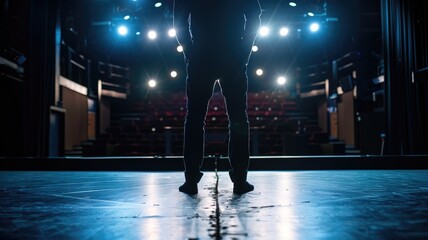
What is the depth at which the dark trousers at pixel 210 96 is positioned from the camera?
70.3 inches

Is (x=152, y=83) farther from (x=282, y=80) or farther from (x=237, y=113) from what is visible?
(x=237, y=113)

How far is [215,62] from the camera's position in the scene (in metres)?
1.79

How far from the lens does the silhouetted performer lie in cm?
179

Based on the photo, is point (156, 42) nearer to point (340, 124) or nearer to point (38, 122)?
point (340, 124)

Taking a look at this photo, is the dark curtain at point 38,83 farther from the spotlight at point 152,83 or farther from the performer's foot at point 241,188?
the spotlight at point 152,83

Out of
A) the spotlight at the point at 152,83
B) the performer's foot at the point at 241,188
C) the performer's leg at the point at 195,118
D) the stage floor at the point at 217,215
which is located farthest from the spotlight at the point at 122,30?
the performer's foot at the point at 241,188

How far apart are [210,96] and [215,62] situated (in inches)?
6.7

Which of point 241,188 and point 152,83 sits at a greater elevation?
point 152,83

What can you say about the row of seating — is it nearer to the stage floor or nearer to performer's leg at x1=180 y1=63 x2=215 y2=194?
performer's leg at x1=180 y1=63 x2=215 y2=194

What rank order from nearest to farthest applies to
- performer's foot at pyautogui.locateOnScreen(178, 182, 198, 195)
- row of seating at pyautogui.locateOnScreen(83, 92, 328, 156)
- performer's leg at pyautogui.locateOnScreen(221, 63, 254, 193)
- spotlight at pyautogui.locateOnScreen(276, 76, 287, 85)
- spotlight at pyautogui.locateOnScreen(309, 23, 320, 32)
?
1. performer's foot at pyautogui.locateOnScreen(178, 182, 198, 195)
2. performer's leg at pyautogui.locateOnScreen(221, 63, 254, 193)
3. row of seating at pyautogui.locateOnScreen(83, 92, 328, 156)
4. spotlight at pyautogui.locateOnScreen(309, 23, 320, 32)
5. spotlight at pyautogui.locateOnScreen(276, 76, 287, 85)

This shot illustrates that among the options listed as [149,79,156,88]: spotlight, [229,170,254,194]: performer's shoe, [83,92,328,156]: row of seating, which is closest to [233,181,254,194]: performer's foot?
[229,170,254,194]: performer's shoe

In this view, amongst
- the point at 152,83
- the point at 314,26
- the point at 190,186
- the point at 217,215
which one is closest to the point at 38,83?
the point at 190,186

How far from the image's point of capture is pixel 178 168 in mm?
3859

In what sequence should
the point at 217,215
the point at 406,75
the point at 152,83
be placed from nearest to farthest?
the point at 217,215 → the point at 406,75 → the point at 152,83
